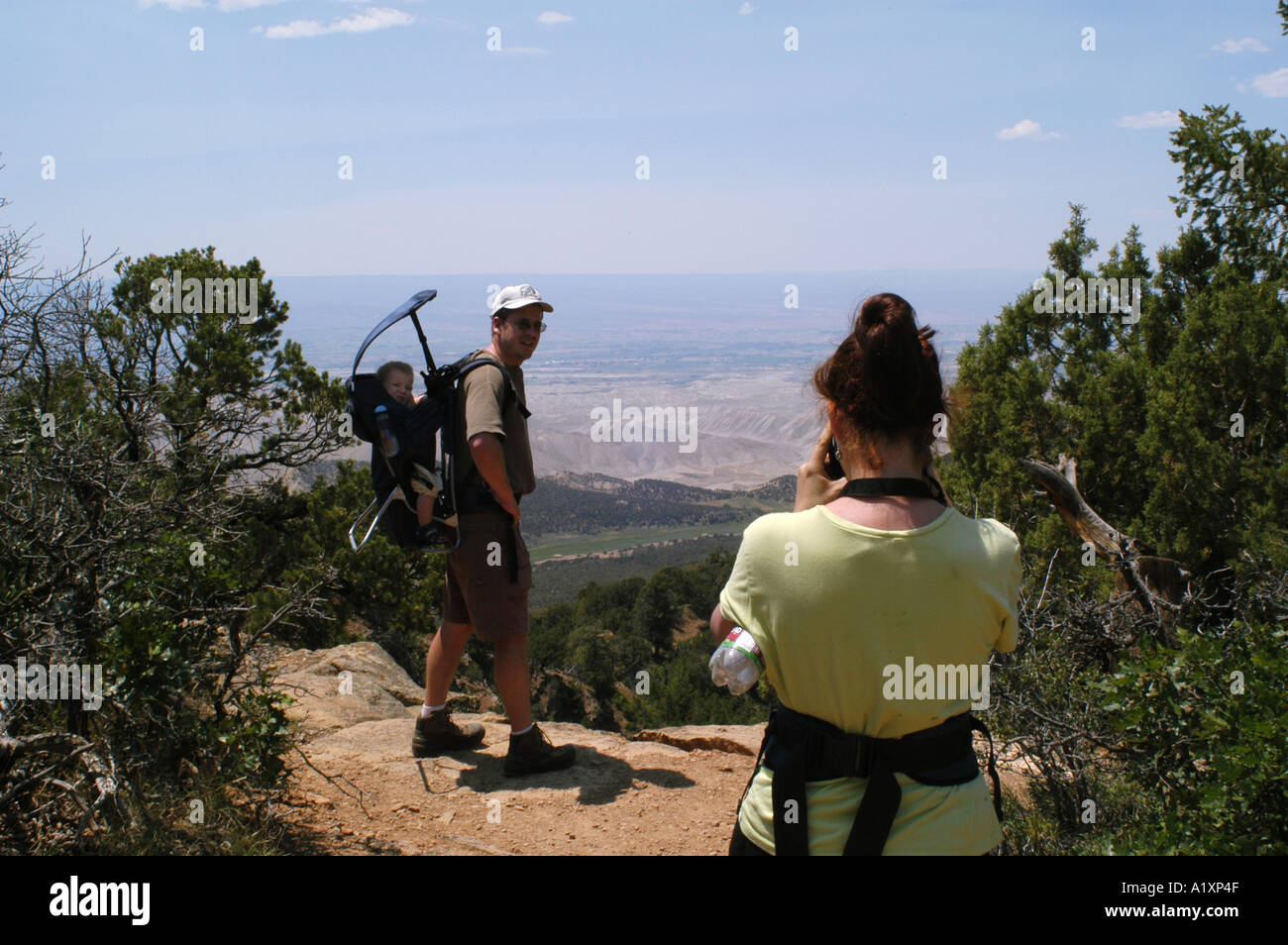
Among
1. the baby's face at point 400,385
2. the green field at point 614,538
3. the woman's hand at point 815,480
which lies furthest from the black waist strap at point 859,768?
the green field at point 614,538

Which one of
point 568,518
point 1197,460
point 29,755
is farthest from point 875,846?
point 568,518

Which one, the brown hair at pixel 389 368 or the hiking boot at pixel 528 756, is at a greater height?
the brown hair at pixel 389 368

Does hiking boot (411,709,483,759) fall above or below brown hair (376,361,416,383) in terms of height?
below

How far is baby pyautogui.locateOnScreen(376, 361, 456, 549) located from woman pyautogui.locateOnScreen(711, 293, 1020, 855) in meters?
2.33

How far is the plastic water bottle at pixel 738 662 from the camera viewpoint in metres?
1.64

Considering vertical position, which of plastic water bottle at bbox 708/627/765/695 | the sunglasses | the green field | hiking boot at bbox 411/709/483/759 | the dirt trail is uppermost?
the sunglasses

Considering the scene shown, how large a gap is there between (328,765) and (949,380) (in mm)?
3614

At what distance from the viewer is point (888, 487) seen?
5.27 feet

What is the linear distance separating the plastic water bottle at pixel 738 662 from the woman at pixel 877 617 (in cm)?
3

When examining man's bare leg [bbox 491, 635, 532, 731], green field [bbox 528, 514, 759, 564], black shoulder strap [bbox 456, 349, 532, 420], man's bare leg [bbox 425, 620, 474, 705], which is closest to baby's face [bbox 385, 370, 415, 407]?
black shoulder strap [bbox 456, 349, 532, 420]

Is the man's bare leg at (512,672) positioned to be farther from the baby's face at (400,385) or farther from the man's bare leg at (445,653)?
the baby's face at (400,385)

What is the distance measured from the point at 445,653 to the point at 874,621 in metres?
2.96

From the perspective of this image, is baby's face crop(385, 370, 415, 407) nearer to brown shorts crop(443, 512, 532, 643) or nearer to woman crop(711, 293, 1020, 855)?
brown shorts crop(443, 512, 532, 643)

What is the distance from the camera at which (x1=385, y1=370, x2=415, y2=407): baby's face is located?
3.90 meters
